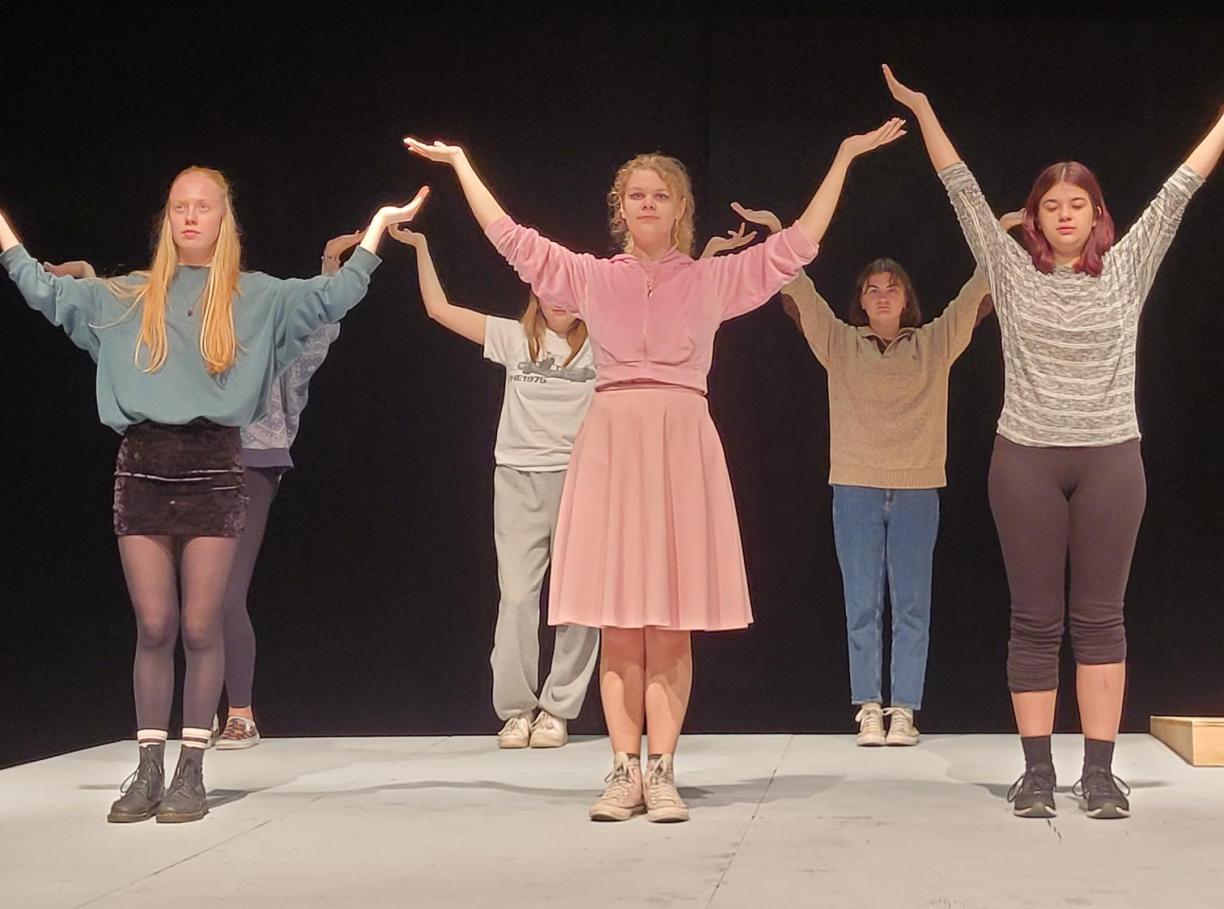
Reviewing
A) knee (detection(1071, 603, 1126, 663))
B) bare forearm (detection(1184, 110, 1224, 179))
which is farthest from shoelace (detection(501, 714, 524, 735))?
bare forearm (detection(1184, 110, 1224, 179))

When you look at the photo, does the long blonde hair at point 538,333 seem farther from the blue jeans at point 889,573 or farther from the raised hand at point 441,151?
the raised hand at point 441,151

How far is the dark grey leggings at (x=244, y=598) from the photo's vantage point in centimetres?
458

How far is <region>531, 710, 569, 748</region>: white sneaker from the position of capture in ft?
15.3

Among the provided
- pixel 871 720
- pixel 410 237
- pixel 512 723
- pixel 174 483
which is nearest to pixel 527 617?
pixel 512 723

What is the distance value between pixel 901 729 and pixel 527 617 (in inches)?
44.3

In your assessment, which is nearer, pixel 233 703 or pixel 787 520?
pixel 233 703

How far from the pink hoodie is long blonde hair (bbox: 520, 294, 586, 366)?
56.2 inches

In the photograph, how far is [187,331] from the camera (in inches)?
133

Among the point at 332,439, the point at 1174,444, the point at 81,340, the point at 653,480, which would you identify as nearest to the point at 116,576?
the point at 332,439

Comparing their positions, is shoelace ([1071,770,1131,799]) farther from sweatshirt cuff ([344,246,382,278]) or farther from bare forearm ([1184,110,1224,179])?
sweatshirt cuff ([344,246,382,278])

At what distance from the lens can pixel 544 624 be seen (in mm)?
5363

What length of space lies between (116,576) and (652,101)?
2.32 meters

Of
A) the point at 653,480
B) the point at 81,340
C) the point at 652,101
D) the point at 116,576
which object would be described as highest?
the point at 652,101

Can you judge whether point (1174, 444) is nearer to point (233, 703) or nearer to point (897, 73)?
point (897, 73)
